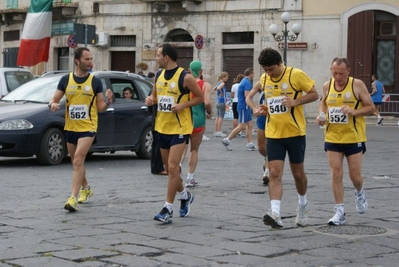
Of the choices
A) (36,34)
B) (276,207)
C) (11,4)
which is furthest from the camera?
(11,4)

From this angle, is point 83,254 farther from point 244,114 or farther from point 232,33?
point 232,33

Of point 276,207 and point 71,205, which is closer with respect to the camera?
point 276,207

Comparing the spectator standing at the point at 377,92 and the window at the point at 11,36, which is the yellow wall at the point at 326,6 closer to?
the spectator standing at the point at 377,92

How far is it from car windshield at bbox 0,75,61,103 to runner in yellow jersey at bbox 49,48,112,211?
5195 millimetres

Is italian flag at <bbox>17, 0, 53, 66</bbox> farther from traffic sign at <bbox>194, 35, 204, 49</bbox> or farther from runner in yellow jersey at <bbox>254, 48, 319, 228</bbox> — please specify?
runner in yellow jersey at <bbox>254, 48, 319, 228</bbox>

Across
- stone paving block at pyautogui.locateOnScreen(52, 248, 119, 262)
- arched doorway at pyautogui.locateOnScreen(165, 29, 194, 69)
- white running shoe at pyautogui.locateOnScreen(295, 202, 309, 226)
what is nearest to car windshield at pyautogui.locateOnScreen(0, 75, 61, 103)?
white running shoe at pyautogui.locateOnScreen(295, 202, 309, 226)

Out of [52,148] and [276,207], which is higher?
[52,148]

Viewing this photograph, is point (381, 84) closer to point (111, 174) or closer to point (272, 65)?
point (111, 174)

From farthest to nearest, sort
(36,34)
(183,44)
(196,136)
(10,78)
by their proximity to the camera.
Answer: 1. (36,34)
2. (183,44)
3. (10,78)
4. (196,136)

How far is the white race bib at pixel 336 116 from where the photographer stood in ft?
31.4

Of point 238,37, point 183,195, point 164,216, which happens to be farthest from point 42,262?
point 238,37

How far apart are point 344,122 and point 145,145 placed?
820 centimetres

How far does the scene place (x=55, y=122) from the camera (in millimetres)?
15602

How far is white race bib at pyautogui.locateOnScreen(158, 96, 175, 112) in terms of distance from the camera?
384 inches
